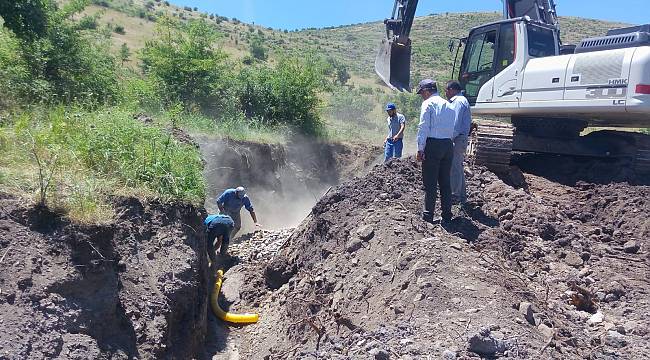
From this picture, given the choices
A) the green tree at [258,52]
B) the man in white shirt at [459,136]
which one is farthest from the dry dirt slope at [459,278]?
the green tree at [258,52]

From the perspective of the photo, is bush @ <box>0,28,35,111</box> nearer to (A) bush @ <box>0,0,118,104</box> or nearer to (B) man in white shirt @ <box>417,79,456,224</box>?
(A) bush @ <box>0,0,118,104</box>

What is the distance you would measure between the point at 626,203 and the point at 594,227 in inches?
27.5

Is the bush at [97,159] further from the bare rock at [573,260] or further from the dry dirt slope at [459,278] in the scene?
the bare rock at [573,260]

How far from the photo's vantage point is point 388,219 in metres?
7.38

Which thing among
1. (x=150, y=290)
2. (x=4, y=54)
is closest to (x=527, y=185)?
(x=150, y=290)

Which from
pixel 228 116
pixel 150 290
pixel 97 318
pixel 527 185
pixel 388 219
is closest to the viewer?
pixel 97 318

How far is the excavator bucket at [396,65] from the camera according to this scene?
11875 millimetres

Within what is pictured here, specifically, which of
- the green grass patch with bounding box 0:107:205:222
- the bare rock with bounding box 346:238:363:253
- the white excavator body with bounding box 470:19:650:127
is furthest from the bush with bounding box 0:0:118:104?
the white excavator body with bounding box 470:19:650:127

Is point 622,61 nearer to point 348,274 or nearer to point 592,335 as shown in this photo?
point 592,335

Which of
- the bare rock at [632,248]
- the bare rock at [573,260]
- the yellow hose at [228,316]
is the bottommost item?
the yellow hose at [228,316]

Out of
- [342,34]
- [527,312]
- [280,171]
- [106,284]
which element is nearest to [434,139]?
[527,312]

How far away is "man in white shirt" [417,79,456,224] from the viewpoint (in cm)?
679

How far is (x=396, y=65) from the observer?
1196cm

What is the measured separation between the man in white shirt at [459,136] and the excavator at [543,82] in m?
1.90
